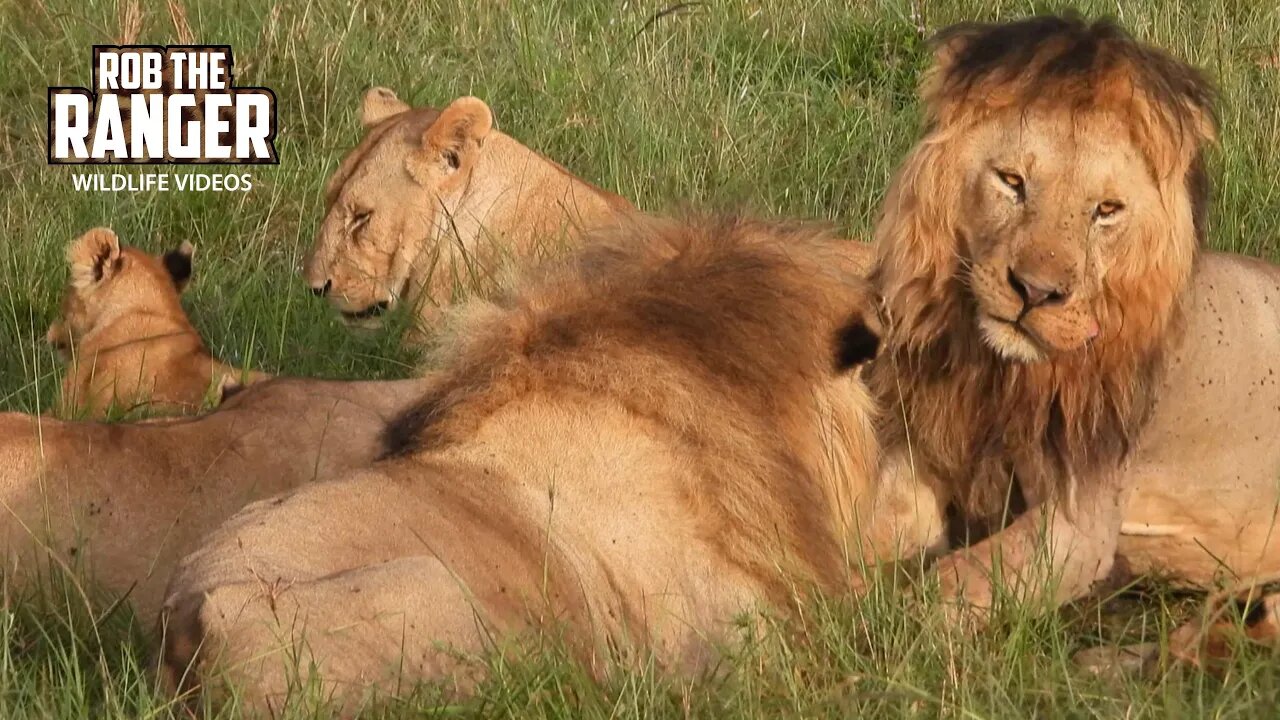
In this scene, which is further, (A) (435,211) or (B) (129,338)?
(A) (435,211)

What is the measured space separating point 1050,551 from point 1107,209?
619mm

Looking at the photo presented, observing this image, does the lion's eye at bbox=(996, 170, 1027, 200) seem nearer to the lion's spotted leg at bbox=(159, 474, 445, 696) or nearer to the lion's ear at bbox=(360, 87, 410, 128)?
the lion's spotted leg at bbox=(159, 474, 445, 696)

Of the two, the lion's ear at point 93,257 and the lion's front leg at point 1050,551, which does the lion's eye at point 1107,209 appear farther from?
the lion's ear at point 93,257

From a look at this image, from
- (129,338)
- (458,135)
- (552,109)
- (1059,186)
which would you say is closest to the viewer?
(1059,186)

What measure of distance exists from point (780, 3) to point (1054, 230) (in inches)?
163

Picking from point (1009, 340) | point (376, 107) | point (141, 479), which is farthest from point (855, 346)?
point (376, 107)

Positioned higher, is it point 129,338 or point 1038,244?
point 1038,244

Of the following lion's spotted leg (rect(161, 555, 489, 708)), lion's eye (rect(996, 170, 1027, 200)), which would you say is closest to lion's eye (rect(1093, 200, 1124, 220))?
lion's eye (rect(996, 170, 1027, 200))

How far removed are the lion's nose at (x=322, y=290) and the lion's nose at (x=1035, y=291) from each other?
2.62 meters

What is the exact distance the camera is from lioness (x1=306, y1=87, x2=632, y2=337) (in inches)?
214

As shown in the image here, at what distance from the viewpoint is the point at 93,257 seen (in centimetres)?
502

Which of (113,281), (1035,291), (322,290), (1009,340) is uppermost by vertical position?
(1035,291)

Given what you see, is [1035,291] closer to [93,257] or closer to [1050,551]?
[1050,551]

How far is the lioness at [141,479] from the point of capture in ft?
11.7
